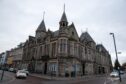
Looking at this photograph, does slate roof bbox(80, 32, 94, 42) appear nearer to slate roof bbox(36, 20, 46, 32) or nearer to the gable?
the gable

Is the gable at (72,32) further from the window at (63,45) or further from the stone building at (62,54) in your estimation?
the window at (63,45)

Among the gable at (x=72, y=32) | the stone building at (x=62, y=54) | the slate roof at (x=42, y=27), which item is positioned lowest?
the stone building at (x=62, y=54)

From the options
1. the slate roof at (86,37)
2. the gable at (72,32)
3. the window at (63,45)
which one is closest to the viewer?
the window at (63,45)

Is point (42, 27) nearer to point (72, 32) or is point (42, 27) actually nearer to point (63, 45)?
point (72, 32)

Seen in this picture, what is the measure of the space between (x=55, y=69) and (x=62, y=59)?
3.71m

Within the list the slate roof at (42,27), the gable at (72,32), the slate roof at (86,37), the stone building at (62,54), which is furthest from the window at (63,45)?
the slate roof at (42,27)

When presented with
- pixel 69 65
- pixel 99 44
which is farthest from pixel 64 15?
pixel 99 44

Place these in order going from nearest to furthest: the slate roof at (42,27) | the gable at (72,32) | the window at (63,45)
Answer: the window at (63,45) → the gable at (72,32) → the slate roof at (42,27)

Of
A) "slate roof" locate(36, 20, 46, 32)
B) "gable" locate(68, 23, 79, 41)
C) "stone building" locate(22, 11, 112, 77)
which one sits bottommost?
"stone building" locate(22, 11, 112, 77)

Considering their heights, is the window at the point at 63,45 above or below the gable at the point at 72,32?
below

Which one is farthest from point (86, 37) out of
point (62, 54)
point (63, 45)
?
point (62, 54)

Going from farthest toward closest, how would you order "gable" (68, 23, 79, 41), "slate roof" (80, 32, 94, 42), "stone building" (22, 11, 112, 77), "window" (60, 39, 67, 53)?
1. "slate roof" (80, 32, 94, 42)
2. "gable" (68, 23, 79, 41)
3. "window" (60, 39, 67, 53)
4. "stone building" (22, 11, 112, 77)

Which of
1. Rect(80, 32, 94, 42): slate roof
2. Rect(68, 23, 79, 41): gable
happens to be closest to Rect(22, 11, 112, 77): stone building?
Rect(68, 23, 79, 41): gable

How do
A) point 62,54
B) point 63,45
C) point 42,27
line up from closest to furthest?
1. point 62,54
2. point 63,45
3. point 42,27
